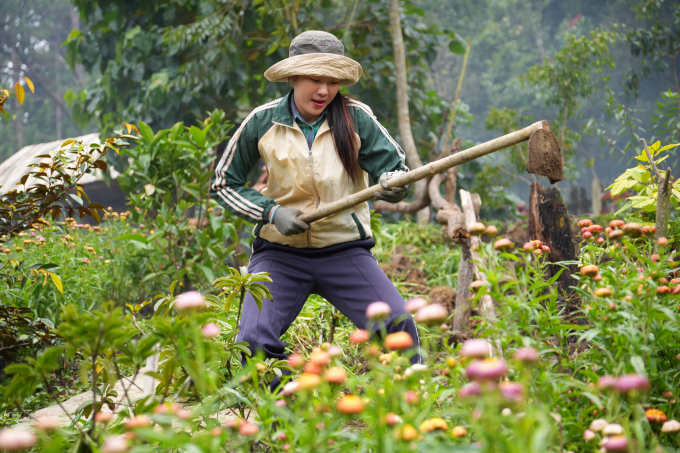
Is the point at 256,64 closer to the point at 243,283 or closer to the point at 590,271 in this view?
the point at 243,283

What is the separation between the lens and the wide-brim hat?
2.17m

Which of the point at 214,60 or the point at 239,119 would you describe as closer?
the point at 214,60

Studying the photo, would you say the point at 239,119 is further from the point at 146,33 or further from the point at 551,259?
the point at 551,259

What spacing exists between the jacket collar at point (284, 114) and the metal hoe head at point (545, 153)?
101 cm

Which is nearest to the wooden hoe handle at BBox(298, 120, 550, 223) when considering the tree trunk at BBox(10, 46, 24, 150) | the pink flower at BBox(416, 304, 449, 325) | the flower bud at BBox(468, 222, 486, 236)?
the flower bud at BBox(468, 222, 486, 236)

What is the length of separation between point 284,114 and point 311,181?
1.07 ft

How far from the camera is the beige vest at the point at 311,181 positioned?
7.48 ft

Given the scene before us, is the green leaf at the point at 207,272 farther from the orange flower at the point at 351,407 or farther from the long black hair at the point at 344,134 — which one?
the orange flower at the point at 351,407

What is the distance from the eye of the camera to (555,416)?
1048mm

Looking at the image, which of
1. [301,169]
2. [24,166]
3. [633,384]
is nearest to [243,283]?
[301,169]

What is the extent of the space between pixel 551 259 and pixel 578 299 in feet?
0.84

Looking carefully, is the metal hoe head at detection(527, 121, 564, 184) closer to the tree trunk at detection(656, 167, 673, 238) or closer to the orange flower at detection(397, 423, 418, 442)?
the tree trunk at detection(656, 167, 673, 238)

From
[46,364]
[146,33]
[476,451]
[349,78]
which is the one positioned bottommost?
[476,451]

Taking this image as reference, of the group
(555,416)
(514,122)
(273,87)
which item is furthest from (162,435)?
(514,122)
